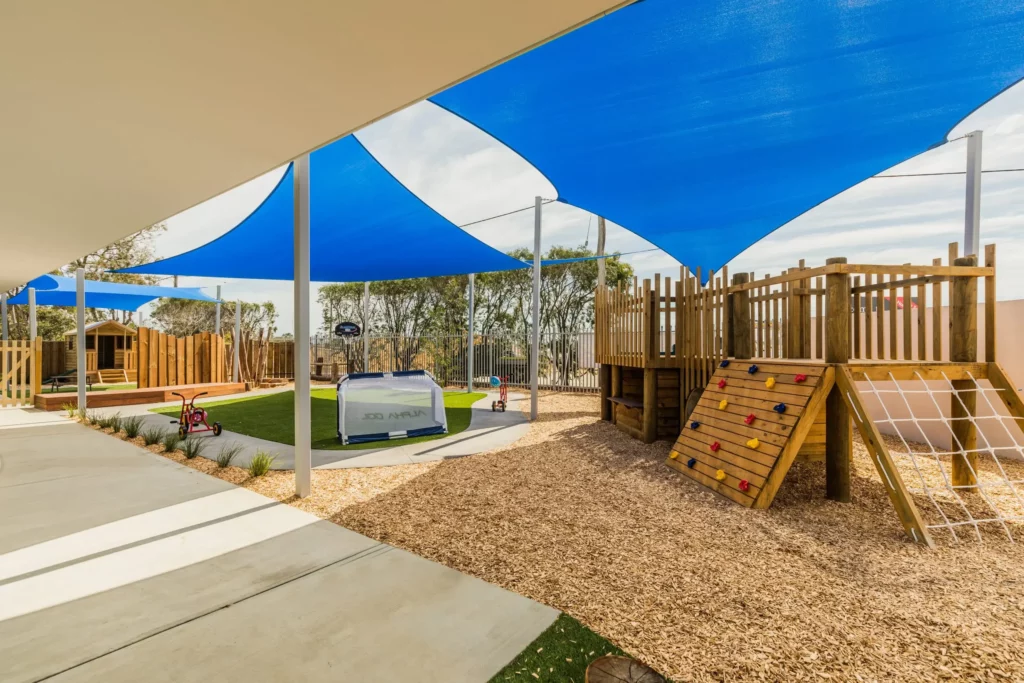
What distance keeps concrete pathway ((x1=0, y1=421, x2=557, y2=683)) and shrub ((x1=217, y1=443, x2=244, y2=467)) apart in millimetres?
1222

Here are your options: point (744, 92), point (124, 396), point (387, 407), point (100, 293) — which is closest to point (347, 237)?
point (387, 407)

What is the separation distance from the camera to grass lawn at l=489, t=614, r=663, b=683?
2100mm

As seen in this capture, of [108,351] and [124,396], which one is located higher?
[108,351]

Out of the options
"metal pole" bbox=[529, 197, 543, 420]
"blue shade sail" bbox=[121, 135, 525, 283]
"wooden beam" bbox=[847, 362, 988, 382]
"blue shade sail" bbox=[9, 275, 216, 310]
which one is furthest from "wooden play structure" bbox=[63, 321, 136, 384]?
"wooden beam" bbox=[847, 362, 988, 382]

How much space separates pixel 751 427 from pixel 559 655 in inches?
131

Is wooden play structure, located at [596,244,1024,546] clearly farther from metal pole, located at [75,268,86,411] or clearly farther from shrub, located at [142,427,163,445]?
metal pole, located at [75,268,86,411]

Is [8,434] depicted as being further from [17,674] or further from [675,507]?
[675,507]

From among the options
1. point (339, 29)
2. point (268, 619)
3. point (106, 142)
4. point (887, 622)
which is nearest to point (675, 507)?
point (887, 622)

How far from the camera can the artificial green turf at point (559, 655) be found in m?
2.10

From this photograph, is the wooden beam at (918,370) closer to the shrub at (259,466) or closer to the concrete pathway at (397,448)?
the concrete pathway at (397,448)

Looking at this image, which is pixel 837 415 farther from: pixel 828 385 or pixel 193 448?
pixel 193 448

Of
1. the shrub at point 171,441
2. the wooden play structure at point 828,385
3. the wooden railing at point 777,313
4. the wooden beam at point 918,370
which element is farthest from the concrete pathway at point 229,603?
the wooden railing at point 777,313

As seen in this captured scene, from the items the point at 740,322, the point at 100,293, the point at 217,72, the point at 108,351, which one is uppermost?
the point at 100,293

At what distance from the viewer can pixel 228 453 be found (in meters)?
6.29
